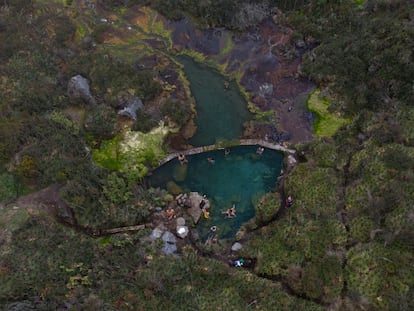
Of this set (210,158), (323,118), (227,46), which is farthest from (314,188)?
(227,46)

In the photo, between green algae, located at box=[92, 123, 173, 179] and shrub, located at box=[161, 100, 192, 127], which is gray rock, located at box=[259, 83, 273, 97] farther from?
green algae, located at box=[92, 123, 173, 179]

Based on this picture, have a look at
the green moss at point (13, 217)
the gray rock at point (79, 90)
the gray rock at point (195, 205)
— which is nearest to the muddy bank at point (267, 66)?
the gray rock at point (195, 205)

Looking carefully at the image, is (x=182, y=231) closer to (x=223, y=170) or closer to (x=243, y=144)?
(x=223, y=170)

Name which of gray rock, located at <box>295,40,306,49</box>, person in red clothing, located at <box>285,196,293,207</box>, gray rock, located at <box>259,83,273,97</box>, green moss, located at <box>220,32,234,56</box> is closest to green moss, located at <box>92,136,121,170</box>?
person in red clothing, located at <box>285,196,293,207</box>

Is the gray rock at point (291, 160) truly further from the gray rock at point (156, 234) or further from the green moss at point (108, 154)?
the green moss at point (108, 154)

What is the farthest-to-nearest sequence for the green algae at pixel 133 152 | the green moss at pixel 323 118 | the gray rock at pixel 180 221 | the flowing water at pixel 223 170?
the green moss at pixel 323 118
the green algae at pixel 133 152
the flowing water at pixel 223 170
the gray rock at pixel 180 221

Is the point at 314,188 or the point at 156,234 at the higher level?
the point at 314,188

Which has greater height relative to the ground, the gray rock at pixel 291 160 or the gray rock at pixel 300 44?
the gray rock at pixel 300 44
